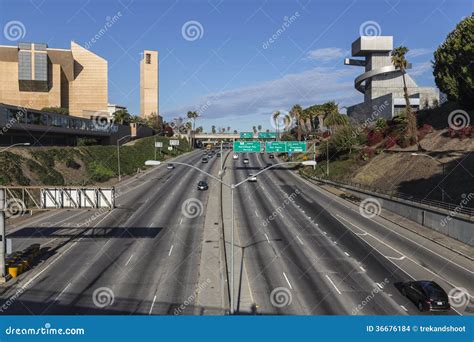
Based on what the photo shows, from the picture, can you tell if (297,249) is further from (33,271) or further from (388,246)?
(33,271)

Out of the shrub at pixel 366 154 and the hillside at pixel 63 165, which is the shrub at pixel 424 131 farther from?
the hillside at pixel 63 165

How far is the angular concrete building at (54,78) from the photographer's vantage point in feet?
429

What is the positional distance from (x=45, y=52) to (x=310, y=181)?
302 ft

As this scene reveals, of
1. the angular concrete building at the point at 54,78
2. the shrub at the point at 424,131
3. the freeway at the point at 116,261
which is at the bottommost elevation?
the freeway at the point at 116,261

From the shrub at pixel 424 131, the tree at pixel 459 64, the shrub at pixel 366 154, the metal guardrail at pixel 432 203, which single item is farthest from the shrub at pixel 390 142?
the metal guardrail at pixel 432 203

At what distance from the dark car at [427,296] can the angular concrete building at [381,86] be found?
3370 inches

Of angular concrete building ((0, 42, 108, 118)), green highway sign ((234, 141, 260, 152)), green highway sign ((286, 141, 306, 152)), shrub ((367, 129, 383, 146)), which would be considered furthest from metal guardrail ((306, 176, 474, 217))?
angular concrete building ((0, 42, 108, 118))

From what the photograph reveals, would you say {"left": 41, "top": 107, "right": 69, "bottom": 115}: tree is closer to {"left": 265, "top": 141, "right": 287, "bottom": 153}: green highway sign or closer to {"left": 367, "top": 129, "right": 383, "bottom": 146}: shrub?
{"left": 265, "top": 141, "right": 287, "bottom": 153}: green highway sign

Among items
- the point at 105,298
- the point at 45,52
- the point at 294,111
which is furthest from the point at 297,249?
the point at 45,52

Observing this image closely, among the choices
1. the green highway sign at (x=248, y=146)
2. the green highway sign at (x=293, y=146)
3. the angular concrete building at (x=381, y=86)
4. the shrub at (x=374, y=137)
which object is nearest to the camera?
the green highway sign at (x=248, y=146)

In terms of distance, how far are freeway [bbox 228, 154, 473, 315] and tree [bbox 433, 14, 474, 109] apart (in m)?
29.8

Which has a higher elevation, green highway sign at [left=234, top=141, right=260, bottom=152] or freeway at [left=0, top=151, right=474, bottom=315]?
green highway sign at [left=234, top=141, right=260, bottom=152]

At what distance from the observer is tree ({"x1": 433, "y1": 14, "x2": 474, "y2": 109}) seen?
69000 millimetres

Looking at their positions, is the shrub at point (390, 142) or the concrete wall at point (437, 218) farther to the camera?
the shrub at point (390, 142)
